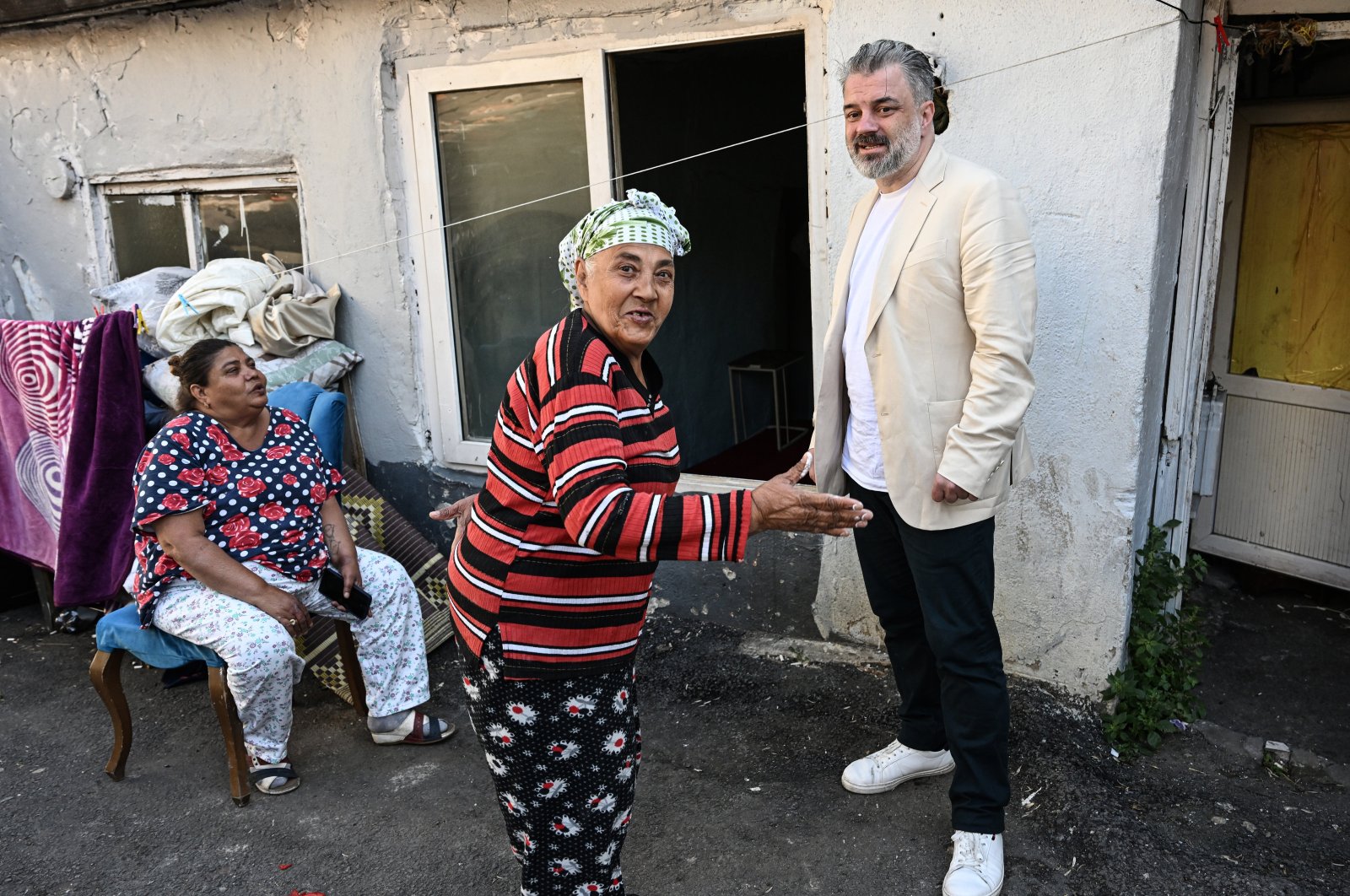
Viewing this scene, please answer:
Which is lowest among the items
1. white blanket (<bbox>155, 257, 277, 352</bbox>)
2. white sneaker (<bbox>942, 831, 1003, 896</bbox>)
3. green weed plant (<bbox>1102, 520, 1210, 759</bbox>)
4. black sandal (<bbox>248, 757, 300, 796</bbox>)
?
black sandal (<bbox>248, 757, 300, 796</bbox>)

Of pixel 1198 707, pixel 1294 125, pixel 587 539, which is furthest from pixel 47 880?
pixel 1294 125

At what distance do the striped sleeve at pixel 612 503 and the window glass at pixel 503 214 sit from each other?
8.86ft

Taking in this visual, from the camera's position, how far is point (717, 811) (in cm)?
327

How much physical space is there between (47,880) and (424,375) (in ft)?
8.12

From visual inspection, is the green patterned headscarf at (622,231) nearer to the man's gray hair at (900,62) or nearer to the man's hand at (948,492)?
Result: the man's gray hair at (900,62)

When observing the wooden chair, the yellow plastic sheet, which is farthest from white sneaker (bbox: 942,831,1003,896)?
the yellow plastic sheet

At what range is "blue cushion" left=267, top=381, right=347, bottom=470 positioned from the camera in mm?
Answer: 4234

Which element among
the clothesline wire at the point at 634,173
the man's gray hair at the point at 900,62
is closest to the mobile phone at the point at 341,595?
the clothesline wire at the point at 634,173

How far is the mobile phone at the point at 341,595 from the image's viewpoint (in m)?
3.70

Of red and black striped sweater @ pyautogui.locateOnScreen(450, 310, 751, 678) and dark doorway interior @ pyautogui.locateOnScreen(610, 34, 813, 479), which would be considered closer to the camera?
red and black striped sweater @ pyautogui.locateOnScreen(450, 310, 751, 678)

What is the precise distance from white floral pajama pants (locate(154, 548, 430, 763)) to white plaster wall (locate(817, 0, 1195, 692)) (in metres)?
2.07

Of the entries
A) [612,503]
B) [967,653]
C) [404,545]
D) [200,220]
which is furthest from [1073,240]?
[200,220]

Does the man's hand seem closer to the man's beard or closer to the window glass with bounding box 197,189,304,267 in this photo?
the man's beard

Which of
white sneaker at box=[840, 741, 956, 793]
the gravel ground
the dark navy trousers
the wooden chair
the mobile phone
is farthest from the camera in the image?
the mobile phone
